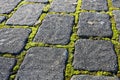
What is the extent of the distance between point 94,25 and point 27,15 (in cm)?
93

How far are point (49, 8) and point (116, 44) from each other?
4.21ft

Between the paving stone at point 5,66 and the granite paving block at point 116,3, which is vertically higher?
the granite paving block at point 116,3

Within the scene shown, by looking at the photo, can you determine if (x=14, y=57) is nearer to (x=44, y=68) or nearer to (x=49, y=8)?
(x=44, y=68)

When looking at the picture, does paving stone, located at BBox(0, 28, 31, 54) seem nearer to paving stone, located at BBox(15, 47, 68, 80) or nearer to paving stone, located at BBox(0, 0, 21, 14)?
paving stone, located at BBox(15, 47, 68, 80)

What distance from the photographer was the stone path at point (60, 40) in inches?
86.7

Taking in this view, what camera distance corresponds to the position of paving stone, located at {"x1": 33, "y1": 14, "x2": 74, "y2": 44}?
2.69m

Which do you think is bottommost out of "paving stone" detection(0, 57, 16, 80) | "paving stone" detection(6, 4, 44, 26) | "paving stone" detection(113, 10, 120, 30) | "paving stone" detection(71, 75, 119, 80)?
"paving stone" detection(0, 57, 16, 80)

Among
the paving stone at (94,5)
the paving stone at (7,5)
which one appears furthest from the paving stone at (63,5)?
the paving stone at (7,5)

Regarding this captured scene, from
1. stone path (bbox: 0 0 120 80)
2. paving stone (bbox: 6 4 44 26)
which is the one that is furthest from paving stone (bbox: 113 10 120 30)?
paving stone (bbox: 6 4 44 26)

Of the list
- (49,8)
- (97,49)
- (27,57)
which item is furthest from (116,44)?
(49,8)

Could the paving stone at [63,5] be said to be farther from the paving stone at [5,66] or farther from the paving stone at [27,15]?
the paving stone at [5,66]

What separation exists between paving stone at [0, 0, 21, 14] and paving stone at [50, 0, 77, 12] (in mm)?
574

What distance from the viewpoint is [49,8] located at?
349 centimetres

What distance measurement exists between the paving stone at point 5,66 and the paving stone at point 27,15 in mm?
804
